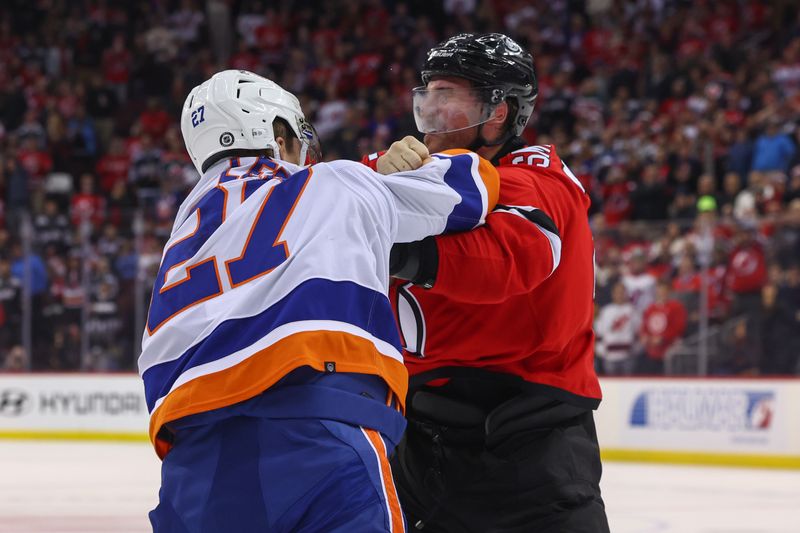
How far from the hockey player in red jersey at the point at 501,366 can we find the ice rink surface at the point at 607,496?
10.8 feet

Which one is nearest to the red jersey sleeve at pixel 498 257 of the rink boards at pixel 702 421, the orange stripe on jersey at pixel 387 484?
the orange stripe on jersey at pixel 387 484

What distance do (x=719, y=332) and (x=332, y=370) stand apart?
714 centimetres

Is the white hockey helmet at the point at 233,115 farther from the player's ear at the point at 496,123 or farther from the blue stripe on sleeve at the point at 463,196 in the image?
the player's ear at the point at 496,123

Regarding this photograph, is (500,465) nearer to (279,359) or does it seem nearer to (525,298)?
(525,298)

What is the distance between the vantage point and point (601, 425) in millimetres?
9250

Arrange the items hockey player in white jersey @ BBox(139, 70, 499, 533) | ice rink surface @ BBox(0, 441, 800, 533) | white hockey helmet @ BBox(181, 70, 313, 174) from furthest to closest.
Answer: ice rink surface @ BBox(0, 441, 800, 533)
white hockey helmet @ BBox(181, 70, 313, 174)
hockey player in white jersey @ BBox(139, 70, 499, 533)

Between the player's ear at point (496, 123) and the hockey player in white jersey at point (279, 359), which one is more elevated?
the player's ear at point (496, 123)

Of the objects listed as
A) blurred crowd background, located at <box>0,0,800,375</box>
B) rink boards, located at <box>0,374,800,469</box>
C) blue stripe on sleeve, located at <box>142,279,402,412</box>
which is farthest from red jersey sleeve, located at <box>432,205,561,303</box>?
rink boards, located at <box>0,374,800,469</box>

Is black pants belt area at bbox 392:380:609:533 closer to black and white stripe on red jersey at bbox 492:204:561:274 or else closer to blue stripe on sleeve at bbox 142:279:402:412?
black and white stripe on red jersey at bbox 492:204:561:274

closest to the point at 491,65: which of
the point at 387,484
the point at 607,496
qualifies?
the point at 387,484

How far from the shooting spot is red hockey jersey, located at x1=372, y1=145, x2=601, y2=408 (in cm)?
213

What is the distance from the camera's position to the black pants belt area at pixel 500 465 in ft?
7.98

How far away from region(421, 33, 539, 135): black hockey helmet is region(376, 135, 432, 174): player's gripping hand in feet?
1.40

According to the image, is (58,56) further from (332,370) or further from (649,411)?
(332,370)
